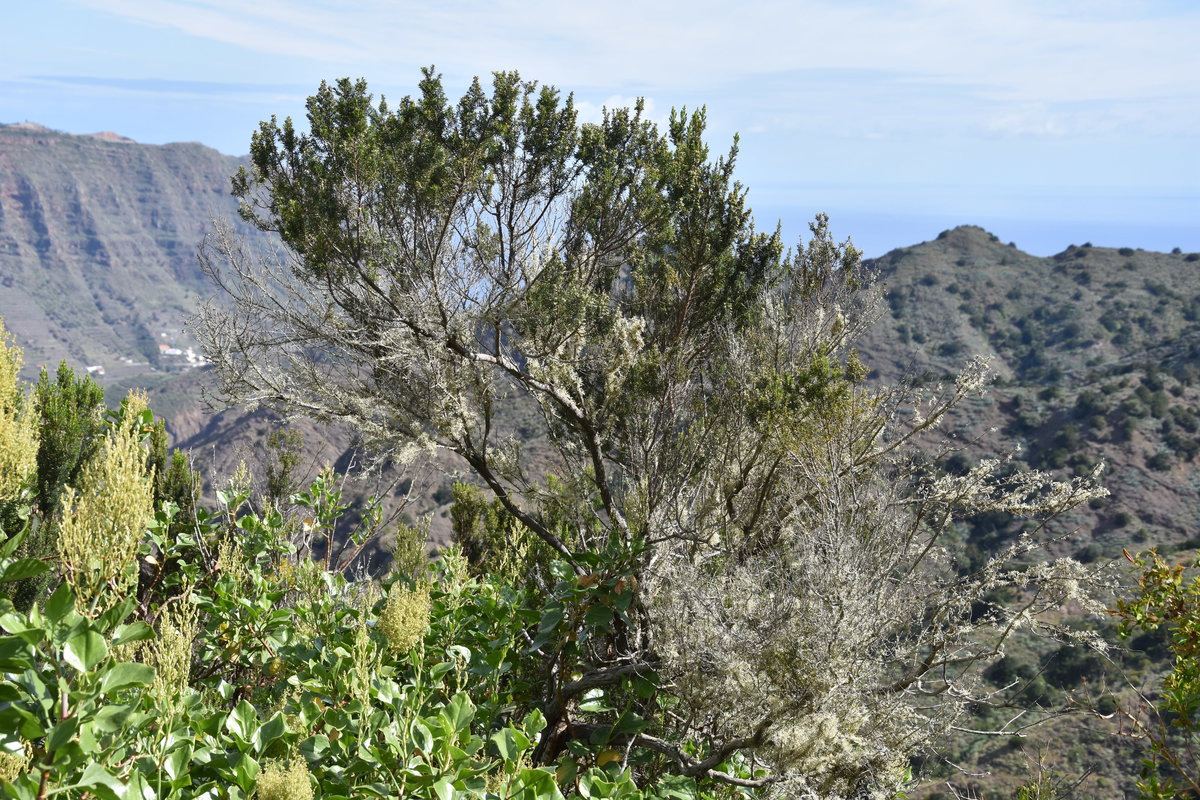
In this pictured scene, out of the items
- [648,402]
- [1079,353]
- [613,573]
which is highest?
[1079,353]

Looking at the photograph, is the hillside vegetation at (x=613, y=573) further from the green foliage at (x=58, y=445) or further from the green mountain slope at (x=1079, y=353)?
the green foliage at (x=58, y=445)

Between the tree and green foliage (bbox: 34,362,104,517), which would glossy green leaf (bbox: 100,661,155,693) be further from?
green foliage (bbox: 34,362,104,517)

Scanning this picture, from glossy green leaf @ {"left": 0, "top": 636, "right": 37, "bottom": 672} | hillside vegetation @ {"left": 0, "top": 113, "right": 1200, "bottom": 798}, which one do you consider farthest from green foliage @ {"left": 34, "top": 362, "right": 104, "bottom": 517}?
glossy green leaf @ {"left": 0, "top": 636, "right": 37, "bottom": 672}

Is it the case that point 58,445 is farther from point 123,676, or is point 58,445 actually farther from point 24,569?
point 123,676

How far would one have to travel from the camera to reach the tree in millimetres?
3348

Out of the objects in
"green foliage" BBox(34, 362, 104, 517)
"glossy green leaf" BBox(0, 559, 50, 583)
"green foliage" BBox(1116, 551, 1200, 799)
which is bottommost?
"green foliage" BBox(34, 362, 104, 517)

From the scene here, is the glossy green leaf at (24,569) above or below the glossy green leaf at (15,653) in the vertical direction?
above

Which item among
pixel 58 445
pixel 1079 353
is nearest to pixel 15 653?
pixel 58 445

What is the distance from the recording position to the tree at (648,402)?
335 centimetres

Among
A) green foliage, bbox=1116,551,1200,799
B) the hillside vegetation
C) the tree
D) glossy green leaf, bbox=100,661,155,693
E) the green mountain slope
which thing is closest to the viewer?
glossy green leaf, bbox=100,661,155,693

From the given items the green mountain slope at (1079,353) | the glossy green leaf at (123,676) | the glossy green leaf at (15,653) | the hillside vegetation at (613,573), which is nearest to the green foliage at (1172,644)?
the hillside vegetation at (613,573)

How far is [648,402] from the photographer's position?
16.5 ft

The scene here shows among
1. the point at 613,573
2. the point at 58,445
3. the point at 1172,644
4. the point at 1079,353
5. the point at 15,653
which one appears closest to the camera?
the point at 15,653

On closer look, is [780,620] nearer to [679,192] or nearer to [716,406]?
[716,406]
